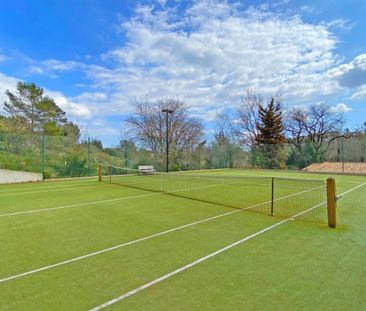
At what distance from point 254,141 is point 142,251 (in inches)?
1393

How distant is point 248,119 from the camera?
39000 mm

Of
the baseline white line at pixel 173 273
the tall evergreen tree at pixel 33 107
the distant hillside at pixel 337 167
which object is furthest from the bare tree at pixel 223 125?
Answer: the baseline white line at pixel 173 273

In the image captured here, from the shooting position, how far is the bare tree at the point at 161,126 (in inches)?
1083

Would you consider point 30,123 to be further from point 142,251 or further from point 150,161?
point 142,251

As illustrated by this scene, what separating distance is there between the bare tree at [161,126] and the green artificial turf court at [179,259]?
1984 cm

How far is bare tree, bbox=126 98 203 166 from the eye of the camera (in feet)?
90.3

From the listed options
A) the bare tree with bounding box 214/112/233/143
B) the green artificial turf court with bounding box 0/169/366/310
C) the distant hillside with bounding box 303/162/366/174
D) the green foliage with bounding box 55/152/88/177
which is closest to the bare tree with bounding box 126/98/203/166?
the green foliage with bounding box 55/152/88/177

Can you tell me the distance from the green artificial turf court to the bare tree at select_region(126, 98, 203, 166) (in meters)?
19.8

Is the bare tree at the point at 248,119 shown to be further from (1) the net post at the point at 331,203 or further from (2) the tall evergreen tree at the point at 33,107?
(1) the net post at the point at 331,203

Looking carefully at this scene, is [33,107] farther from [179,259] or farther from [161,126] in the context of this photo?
[179,259]

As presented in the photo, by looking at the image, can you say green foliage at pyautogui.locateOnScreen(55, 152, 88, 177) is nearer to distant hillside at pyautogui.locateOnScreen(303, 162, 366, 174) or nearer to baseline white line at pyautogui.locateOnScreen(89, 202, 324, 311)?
baseline white line at pyautogui.locateOnScreen(89, 202, 324, 311)

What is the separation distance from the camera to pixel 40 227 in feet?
19.6

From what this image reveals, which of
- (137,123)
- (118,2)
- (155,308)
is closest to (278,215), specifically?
(155,308)

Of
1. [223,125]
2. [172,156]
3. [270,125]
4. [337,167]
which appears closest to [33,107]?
[172,156]
